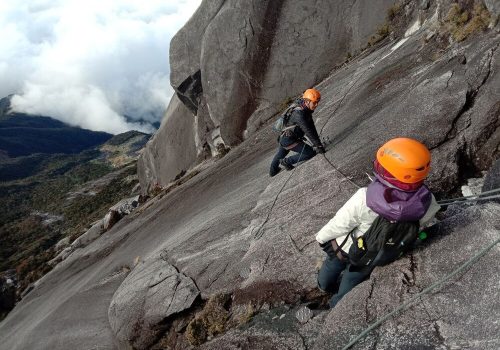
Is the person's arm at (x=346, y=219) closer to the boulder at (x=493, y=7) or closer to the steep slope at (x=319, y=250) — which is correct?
the steep slope at (x=319, y=250)

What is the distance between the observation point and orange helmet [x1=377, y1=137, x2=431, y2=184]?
198 inches

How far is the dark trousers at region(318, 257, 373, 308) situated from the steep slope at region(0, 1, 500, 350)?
0.96 feet

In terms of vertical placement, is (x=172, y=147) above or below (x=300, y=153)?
above

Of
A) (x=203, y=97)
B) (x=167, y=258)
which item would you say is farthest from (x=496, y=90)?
(x=203, y=97)

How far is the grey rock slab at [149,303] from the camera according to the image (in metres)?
10.2

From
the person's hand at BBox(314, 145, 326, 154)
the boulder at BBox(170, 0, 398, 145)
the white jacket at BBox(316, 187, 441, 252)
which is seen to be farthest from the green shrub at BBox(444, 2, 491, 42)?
the white jacket at BBox(316, 187, 441, 252)

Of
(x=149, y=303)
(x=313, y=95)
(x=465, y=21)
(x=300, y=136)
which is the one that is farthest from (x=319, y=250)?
(x=465, y=21)

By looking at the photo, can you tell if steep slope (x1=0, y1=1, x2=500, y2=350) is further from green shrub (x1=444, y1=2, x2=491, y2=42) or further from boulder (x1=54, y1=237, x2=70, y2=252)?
boulder (x1=54, y1=237, x2=70, y2=252)

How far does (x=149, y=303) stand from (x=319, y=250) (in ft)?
Result: 15.9

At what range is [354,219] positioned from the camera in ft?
19.3

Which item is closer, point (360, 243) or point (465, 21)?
point (360, 243)

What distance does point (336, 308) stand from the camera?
21.5 ft

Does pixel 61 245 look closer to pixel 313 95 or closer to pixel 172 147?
pixel 172 147

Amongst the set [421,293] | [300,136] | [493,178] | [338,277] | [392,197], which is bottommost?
[493,178]
